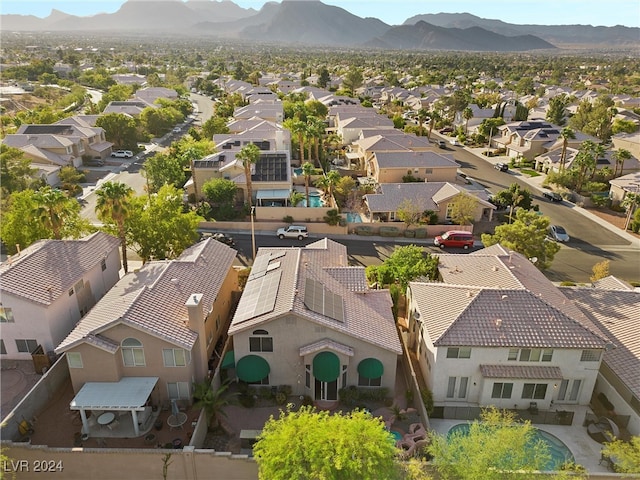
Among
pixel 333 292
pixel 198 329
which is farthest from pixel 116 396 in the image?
pixel 333 292

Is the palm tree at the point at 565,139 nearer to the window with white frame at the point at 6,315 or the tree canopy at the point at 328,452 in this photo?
the tree canopy at the point at 328,452

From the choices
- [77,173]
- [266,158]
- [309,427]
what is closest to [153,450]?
[309,427]

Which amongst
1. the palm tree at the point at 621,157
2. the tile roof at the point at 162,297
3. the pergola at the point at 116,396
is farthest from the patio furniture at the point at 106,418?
the palm tree at the point at 621,157

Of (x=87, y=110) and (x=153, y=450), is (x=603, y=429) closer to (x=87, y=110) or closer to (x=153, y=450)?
(x=153, y=450)

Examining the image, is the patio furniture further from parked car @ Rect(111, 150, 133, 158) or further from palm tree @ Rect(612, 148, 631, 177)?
palm tree @ Rect(612, 148, 631, 177)

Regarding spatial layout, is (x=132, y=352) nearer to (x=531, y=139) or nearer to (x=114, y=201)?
(x=114, y=201)
